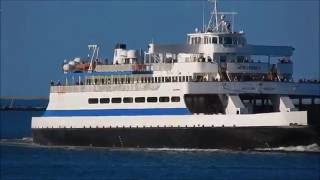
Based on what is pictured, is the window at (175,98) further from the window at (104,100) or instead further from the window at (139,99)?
the window at (104,100)

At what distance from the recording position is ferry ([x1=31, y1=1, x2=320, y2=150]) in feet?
222

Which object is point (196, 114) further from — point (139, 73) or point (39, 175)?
point (39, 175)

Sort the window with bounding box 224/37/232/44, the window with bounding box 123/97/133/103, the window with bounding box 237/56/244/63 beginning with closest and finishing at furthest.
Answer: the window with bounding box 237/56/244/63 < the window with bounding box 224/37/232/44 < the window with bounding box 123/97/133/103

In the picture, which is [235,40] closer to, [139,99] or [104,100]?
[139,99]

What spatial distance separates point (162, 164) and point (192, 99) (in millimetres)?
7789

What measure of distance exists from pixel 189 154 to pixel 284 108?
5.77 metres

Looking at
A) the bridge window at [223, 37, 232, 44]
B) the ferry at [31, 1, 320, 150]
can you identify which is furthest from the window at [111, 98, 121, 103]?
the bridge window at [223, 37, 232, 44]

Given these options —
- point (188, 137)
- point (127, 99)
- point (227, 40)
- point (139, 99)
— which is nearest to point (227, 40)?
point (227, 40)

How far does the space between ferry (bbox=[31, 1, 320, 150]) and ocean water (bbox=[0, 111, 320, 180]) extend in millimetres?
857

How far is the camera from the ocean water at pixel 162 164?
59.1 meters

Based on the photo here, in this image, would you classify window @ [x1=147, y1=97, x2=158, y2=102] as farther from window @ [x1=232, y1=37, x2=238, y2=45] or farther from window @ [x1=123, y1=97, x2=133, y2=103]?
window @ [x1=232, y1=37, x2=238, y2=45]

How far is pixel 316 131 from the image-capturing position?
6619 centimetres

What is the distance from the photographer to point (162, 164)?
208ft

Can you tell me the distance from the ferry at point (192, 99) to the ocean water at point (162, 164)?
33.7 inches
